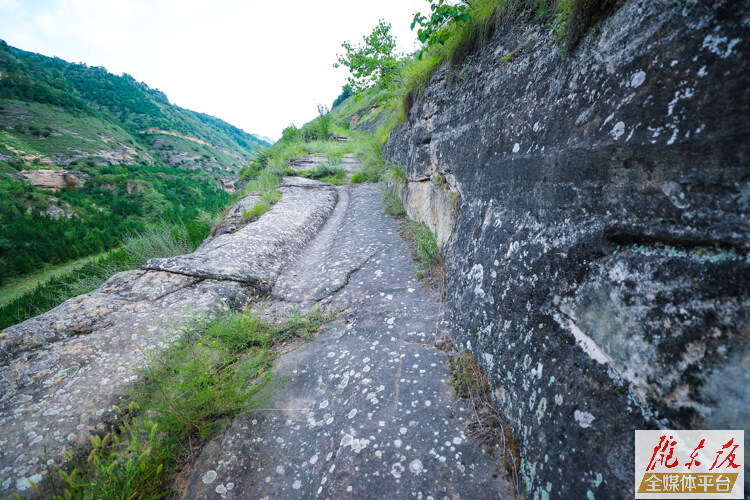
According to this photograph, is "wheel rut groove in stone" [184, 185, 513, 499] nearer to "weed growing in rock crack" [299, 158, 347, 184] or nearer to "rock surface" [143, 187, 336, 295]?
"rock surface" [143, 187, 336, 295]

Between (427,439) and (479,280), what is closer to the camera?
(427,439)

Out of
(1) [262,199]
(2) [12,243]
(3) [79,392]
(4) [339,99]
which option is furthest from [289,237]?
(4) [339,99]

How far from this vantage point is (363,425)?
1.92m

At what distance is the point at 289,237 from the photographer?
18.0 feet

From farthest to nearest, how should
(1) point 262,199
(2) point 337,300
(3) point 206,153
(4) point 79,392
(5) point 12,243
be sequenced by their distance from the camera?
(3) point 206,153, (5) point 12,243, (1) point 262,199, (2) point 337,300, (4) point 79,392

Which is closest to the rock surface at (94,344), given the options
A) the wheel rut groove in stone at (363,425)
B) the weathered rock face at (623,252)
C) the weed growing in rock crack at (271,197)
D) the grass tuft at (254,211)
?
the wheel rut groove in stone at (363,425)

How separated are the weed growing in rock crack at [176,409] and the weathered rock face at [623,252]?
2.03 metres

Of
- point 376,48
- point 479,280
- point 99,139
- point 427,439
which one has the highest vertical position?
point 99,139

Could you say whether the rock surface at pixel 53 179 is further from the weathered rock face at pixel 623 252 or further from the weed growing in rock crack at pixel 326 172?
the weathered rock face at pixel 623 252

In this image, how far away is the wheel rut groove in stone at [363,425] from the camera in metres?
1.60

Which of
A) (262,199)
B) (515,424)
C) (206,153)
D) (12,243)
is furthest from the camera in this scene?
(206,153)

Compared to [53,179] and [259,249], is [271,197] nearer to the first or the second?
[259,249]

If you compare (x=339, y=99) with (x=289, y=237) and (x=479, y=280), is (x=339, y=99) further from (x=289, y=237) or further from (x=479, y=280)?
(x=479, y=280)

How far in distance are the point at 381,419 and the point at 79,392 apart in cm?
261
